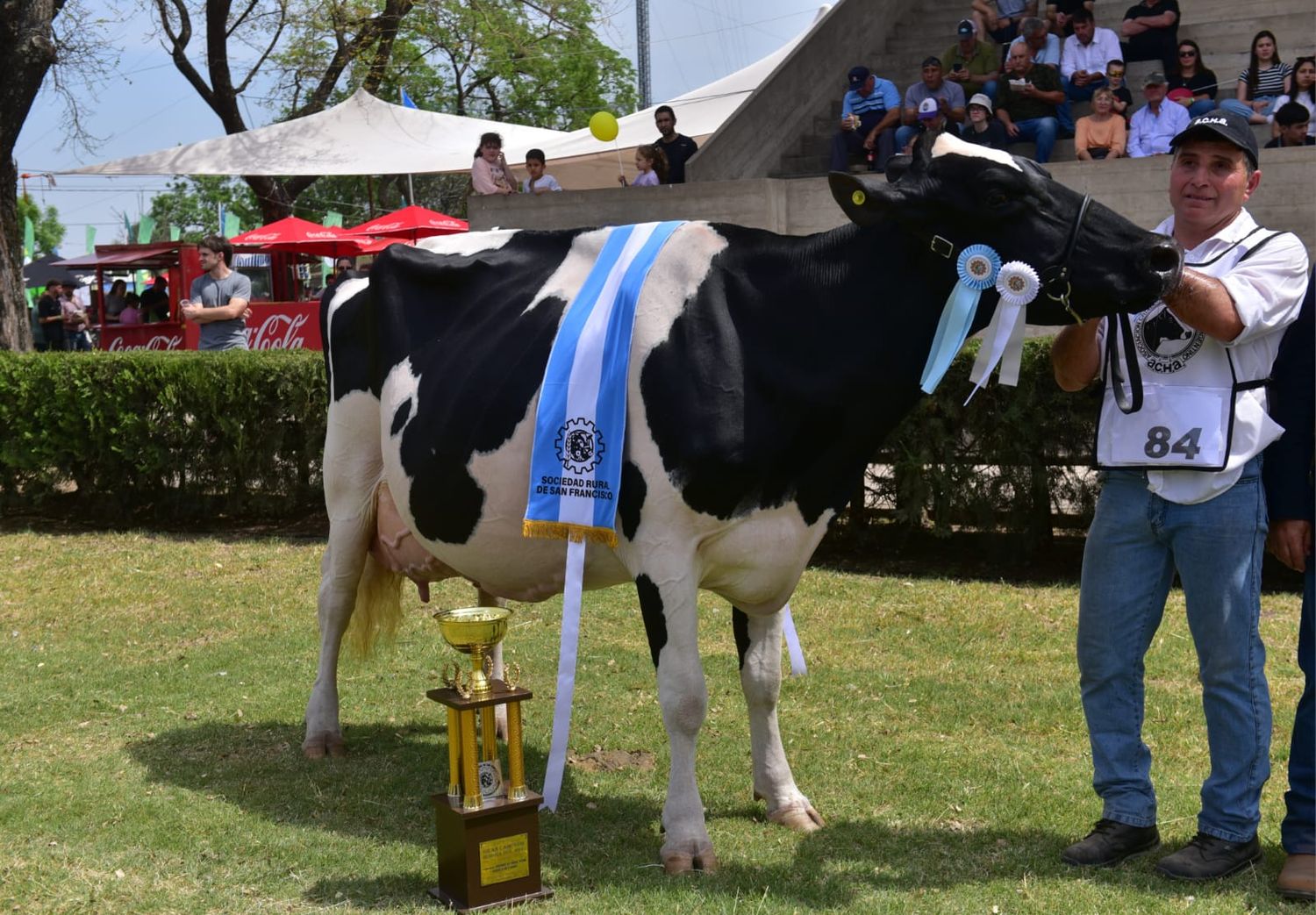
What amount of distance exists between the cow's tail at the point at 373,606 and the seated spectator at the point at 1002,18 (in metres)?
12.2

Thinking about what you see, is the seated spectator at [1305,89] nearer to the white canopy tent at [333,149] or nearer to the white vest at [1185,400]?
the white vest at [1185,400]

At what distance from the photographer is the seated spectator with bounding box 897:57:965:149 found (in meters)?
14.2

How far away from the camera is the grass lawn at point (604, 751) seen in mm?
4441

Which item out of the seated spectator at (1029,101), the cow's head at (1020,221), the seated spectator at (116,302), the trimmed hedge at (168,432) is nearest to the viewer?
the cow's head at (1020,221)

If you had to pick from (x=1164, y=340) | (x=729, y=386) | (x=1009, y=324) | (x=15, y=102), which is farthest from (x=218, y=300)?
(x=1164, y=340)

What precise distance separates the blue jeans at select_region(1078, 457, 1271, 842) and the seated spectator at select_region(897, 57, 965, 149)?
10380 mm

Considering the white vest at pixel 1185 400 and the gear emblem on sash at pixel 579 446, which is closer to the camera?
the white vest at pixel 1185 400

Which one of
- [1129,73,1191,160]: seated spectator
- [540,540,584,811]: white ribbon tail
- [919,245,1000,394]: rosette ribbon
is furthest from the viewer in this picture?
[1129,73,1191,160]: seated spectator

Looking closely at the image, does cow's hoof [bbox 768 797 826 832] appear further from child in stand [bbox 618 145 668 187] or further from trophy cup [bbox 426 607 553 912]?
child in stand [bbox 618 145 668 187]

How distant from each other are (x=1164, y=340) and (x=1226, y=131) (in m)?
0.69

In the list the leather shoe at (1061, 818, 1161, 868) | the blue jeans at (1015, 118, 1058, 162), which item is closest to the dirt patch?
the leather shoe at (1061, 818, 1161, 868)

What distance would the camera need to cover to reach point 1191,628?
4430 mm

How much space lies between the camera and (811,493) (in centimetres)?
460

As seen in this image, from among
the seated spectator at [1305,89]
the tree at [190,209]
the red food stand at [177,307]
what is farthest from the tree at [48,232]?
the seated spectator at [1305,89]
